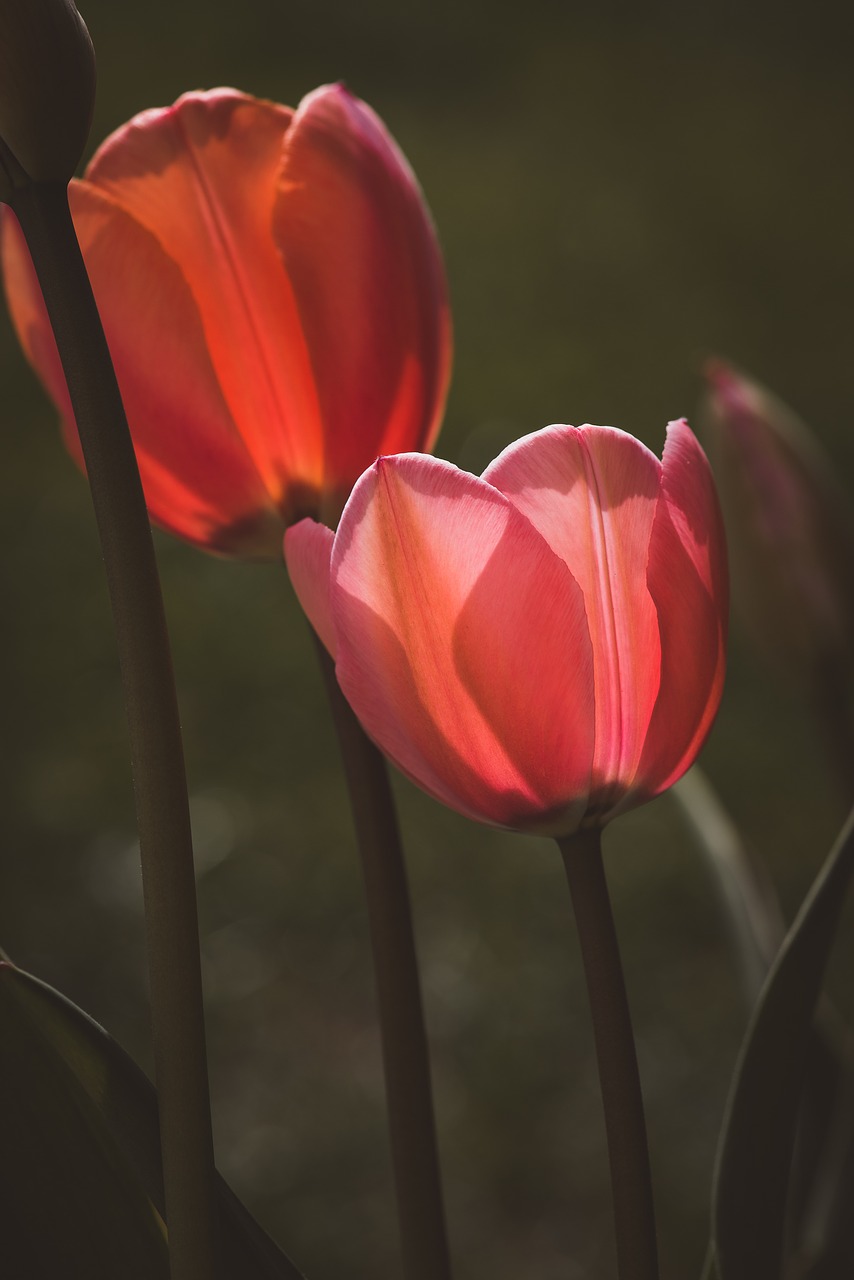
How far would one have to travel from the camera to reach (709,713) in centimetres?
20

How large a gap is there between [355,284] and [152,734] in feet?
0.34

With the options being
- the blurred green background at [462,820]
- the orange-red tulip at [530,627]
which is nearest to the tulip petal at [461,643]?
the orange-red tulip at [530,627]

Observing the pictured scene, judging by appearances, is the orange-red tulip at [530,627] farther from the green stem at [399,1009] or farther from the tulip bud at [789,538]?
the tulip bud at [789,538]

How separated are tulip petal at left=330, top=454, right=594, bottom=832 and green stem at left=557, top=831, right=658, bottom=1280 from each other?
14 millimetres

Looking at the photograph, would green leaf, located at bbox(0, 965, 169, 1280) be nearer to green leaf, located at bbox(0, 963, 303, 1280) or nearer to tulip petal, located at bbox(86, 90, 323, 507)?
green leaf, located at bbox(0, 963, 303, 1280)

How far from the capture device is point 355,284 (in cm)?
24

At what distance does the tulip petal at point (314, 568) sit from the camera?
20cm

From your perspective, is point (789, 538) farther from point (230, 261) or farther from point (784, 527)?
point (230, 261)

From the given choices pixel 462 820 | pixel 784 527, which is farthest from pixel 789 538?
pixel 462 820

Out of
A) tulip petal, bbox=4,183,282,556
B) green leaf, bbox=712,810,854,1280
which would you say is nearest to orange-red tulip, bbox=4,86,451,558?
tulip petal, bbox=4,183,282,556

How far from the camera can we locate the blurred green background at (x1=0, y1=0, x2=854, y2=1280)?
88 centimetres

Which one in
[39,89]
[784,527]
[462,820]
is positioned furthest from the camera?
[462,820]

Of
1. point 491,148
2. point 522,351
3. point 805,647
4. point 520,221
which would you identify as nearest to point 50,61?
point 805,647

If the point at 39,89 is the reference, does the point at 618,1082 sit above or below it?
below
